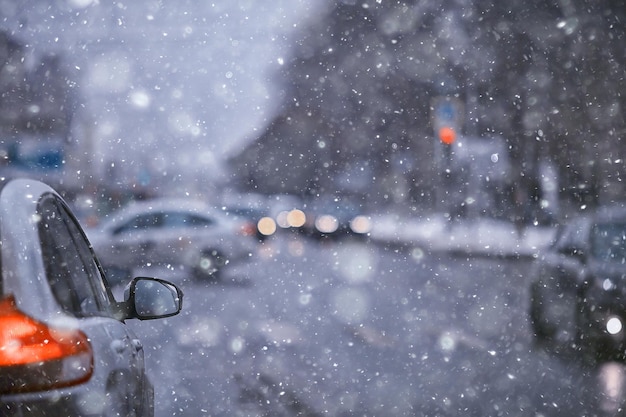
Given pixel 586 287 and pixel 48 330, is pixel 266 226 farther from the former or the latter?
pixel 48 330

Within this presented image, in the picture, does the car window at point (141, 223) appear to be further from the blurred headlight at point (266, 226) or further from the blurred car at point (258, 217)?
the blurred headlight at point (266, 226)

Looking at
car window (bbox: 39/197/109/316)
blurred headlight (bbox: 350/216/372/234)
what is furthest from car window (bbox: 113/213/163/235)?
blurred headlight (bbox: 350/216/372/234)

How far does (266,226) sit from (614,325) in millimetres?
26751

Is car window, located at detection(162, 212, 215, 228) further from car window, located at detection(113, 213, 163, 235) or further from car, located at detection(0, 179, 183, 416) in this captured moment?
car, located at detection(0, 179, 183, 416)

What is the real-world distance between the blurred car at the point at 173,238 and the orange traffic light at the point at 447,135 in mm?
6421

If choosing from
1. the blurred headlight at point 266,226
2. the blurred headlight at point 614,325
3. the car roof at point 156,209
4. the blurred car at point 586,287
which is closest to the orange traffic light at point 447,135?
the car roof at point 156,209

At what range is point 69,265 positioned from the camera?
305cm

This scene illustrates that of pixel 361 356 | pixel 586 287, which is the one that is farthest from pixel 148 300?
pixel 586 287

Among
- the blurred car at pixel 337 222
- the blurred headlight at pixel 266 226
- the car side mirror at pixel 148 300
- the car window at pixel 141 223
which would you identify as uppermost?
the car side mirror at pixel 148 300

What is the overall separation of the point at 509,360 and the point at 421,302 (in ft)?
20.3

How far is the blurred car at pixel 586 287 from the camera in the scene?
8.05 m

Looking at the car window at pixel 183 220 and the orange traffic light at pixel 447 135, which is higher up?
the car window at pixel 183 220

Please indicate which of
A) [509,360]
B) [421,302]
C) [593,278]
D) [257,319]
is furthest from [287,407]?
[421,302]

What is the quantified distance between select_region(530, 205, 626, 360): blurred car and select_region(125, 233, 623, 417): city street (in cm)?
30
